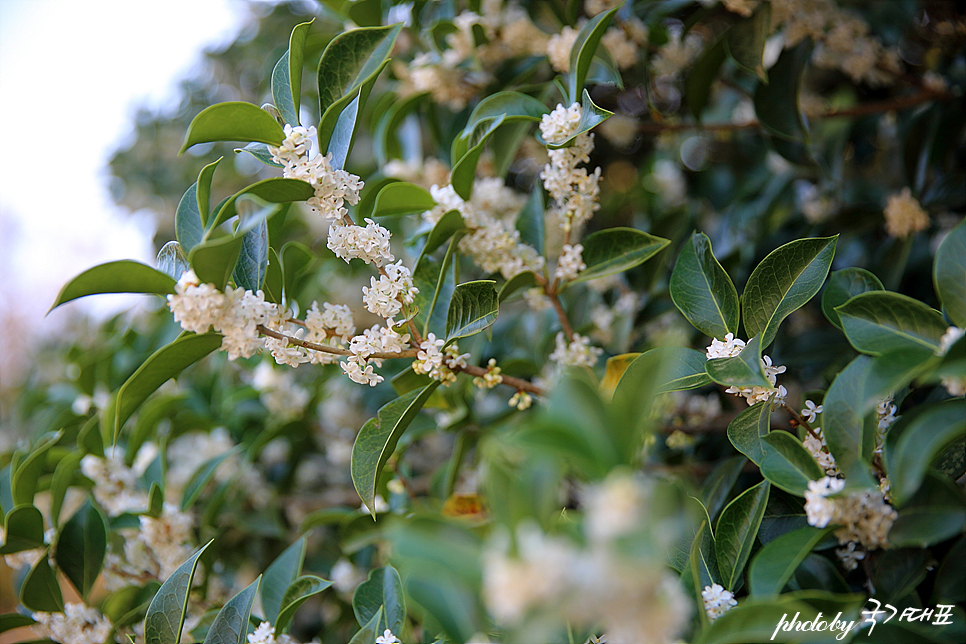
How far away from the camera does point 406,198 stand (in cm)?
79

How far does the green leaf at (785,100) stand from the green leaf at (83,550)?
4.26ft

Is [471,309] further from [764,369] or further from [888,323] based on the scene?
[888,323]

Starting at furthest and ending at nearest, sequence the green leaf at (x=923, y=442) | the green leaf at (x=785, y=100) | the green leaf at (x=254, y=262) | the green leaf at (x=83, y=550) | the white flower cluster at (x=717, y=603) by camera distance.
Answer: the green leaf at (x=785, y=100)
the green leaf at (x=83, y=550)
the green leaf at (x=254, y=262)
the white flower cluster at (x=717, y=603)
the green leaf at (x=923, y=442)

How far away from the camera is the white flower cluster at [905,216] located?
3.80 feet

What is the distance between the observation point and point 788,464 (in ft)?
1.98

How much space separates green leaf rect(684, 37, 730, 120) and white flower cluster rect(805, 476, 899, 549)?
849 mm

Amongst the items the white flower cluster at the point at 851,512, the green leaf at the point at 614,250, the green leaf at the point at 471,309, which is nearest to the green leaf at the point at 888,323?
the white flower cluster at the point at 851,512

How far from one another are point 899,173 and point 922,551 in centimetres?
103

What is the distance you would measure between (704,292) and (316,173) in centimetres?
46

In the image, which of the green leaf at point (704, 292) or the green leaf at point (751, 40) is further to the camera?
the green leaf at point (751, 40)

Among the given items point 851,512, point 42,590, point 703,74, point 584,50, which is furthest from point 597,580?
point 703,74

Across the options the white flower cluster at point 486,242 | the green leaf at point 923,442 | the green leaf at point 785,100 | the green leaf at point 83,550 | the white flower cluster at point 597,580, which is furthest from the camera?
the green leaf at point 785,100

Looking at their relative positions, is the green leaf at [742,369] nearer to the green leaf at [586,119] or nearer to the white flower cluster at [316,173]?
the green leaf at [586,119]

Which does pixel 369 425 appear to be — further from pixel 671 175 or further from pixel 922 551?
pixel 671 175
